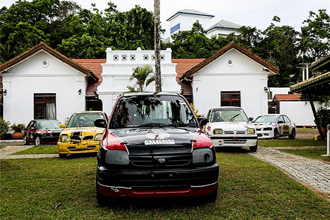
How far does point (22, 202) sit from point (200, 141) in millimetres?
3038

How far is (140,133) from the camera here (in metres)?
5.29

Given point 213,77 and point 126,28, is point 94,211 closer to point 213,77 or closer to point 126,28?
point 213,77

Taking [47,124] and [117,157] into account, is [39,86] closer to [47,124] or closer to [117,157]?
[47,124]

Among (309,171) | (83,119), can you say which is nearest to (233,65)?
(83,119)

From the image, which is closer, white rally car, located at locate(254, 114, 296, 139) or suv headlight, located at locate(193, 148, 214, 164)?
suv headlight, located at locate(193, 148, 214, 164)

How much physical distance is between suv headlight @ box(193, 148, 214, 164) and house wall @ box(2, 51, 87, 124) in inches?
779

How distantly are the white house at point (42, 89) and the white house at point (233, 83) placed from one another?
793cm

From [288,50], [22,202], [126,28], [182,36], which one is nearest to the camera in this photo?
[22,202]

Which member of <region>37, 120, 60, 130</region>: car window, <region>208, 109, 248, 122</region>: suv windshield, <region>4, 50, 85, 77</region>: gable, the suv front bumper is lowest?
the suv front bumper

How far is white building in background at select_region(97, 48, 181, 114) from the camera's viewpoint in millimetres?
23812

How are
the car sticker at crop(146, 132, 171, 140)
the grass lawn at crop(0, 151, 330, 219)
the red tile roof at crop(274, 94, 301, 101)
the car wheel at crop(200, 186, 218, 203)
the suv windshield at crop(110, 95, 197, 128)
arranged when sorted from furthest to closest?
the red tile roof at crop(274, 94, 301, 101) < the suv windshield at crop(110, 95, 197, 128) < the car wheel at crop(200, 186, 218, 203) < the car sticker at crop(146, 132, 171, 140) < the grass lawn at crop(0, 151, 330, 219)

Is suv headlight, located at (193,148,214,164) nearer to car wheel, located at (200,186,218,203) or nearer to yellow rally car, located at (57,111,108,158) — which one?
car wheel, located at (200,186,218,203)

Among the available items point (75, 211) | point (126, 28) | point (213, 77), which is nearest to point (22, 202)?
→ point (75, 211)

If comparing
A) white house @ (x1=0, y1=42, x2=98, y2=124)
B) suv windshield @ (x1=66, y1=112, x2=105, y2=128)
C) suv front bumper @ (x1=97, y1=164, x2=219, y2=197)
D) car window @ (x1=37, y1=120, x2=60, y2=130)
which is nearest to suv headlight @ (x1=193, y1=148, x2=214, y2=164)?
suv front bumper @ (x1=97, y1=164, x2=219, y2=197)
